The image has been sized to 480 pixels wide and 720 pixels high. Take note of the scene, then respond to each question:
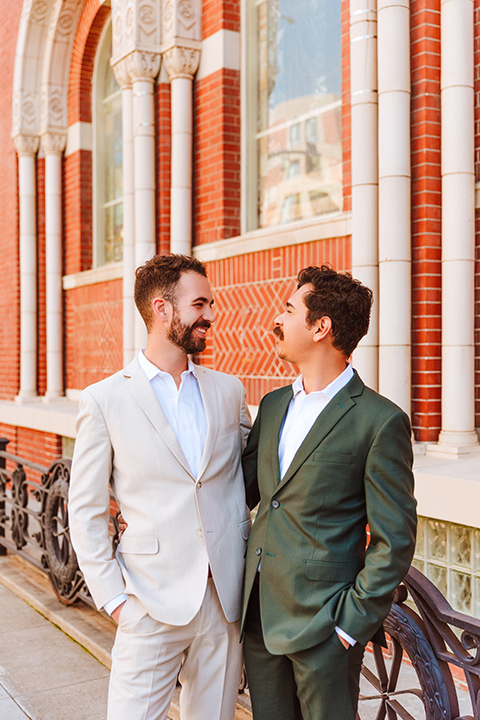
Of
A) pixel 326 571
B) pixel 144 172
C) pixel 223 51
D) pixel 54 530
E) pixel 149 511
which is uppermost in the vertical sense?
pixel 223 51

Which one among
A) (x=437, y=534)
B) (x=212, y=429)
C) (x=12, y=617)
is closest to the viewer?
(x=212, y=429)

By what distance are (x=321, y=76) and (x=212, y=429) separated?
14.1ft

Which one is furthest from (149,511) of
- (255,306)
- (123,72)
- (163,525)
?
(123,72)

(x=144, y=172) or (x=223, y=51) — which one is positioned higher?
(x=223, y=51)

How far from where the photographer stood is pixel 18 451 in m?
10.5

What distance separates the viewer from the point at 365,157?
185 inches

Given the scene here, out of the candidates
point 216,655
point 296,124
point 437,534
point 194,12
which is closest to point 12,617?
point 437,534

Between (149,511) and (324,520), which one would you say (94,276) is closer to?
(149,511)

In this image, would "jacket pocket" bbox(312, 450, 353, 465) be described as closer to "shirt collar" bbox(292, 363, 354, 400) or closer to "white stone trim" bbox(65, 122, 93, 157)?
"shirt collar" bbox(292, 363, 354, 400)

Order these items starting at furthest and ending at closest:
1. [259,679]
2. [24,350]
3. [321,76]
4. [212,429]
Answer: [24,350] → [321,76] → [212,429] → [259,679]

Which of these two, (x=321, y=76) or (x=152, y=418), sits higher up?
(x=321, y=76)

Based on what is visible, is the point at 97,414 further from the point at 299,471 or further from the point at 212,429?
the point at 299,471

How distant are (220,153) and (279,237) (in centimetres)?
125

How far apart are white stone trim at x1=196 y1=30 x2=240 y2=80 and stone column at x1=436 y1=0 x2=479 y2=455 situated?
257 centimetres
